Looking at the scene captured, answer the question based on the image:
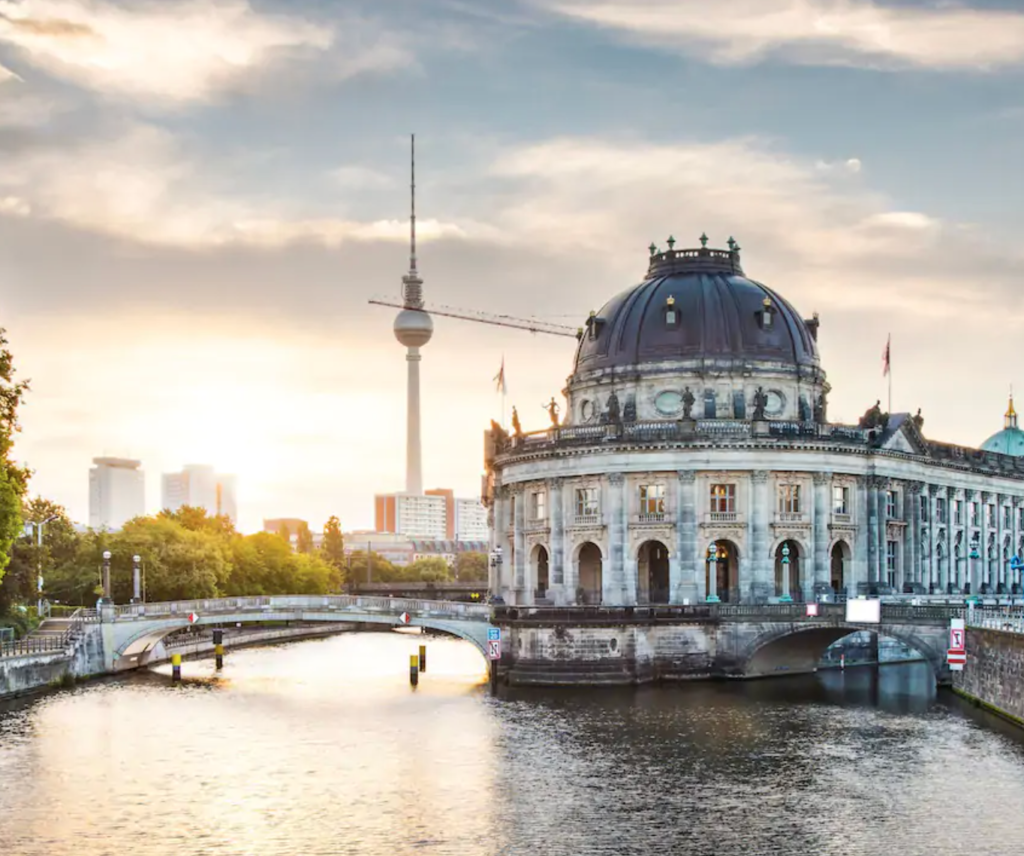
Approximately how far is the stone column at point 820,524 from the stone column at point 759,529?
160 inches

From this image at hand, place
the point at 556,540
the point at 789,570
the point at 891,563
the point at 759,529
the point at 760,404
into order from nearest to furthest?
the point at 759,529
the point at 760,404
the point at 789,570
the point at 556,540
the point at 891,563

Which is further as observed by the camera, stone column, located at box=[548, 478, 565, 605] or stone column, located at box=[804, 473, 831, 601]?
stone column, located at box=[548, 478, 565, 605]

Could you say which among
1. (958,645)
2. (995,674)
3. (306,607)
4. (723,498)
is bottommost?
(995,674)

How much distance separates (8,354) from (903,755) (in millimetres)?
55706

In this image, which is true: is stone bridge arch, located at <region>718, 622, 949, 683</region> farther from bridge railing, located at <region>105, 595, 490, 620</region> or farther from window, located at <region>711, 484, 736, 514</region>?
bridge railing, located at <region>105, 595, 490, 620</region>

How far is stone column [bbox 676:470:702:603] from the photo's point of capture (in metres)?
107

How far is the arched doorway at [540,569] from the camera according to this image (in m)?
119

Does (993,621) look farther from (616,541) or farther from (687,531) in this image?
(616,541)

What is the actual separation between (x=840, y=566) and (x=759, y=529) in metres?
11.2

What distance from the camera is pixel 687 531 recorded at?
10719 centimetres

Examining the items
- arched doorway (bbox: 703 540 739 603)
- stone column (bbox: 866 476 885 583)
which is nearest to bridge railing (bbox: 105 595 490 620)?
arched doorway (bbox: 703 540 739 603)

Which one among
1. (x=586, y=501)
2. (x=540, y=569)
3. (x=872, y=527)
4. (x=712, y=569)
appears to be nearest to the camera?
(x=712, y=569)

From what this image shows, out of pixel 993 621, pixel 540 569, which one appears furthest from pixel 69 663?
pixel 993 621

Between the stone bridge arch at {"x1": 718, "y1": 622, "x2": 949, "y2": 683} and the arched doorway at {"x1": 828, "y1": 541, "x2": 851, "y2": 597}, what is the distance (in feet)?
33.3
